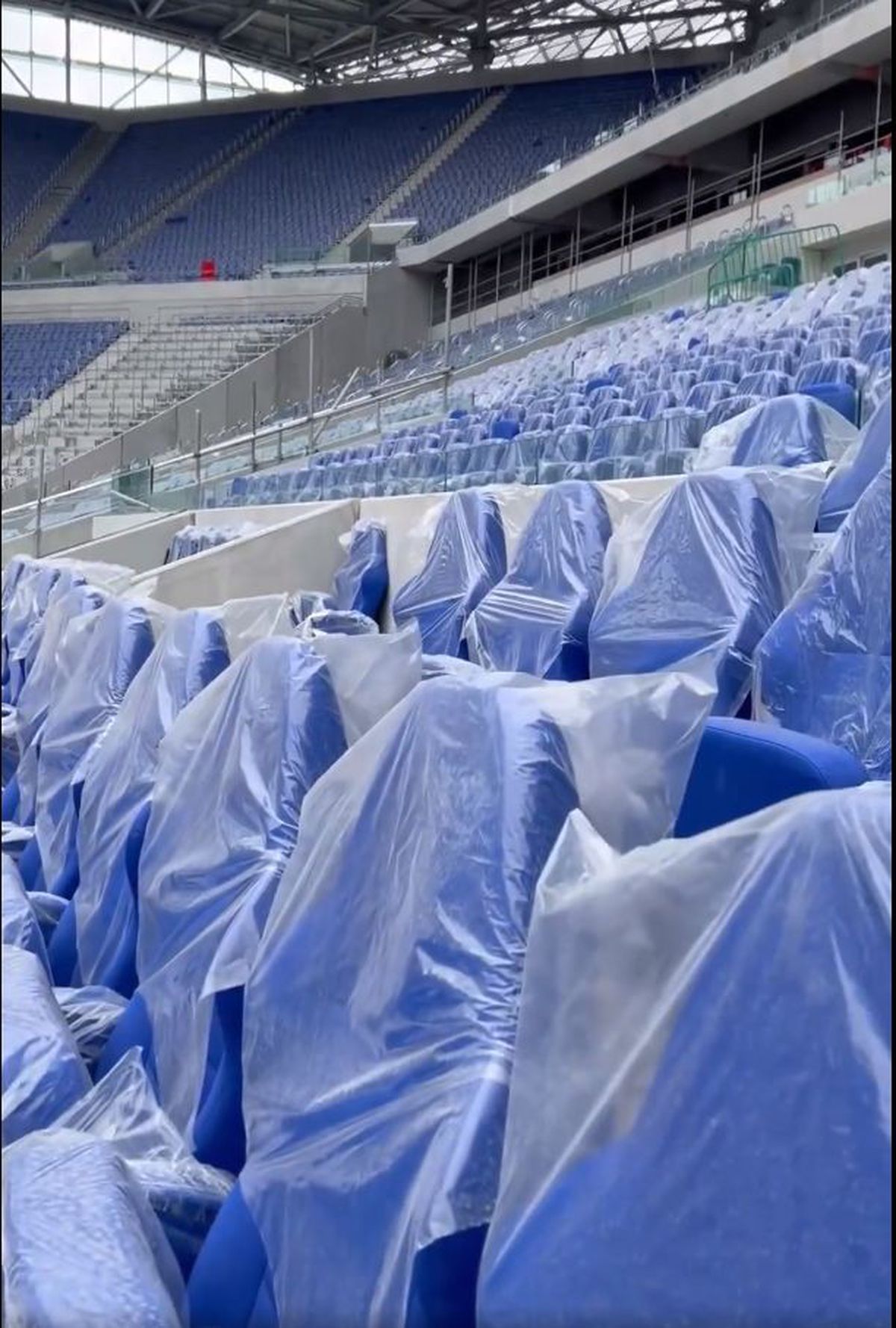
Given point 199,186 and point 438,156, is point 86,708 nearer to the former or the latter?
point 438,156

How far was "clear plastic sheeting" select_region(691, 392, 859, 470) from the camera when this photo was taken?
354 cm

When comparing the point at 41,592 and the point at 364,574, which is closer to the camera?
the point at 364,574

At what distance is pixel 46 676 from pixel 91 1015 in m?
1.99

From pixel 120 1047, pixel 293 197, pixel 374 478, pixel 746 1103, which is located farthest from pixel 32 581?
pixel 293 197

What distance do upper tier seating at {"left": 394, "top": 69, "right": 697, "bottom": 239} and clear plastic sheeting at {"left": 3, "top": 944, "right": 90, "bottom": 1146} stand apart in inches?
812

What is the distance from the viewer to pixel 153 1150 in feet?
5.23

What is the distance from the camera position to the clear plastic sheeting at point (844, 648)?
187cm

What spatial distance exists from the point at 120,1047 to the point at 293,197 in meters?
23.4

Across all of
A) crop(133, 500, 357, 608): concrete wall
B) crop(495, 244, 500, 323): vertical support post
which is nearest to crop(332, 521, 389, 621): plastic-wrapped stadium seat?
crop(133, 500, 357, 608): concrete wall

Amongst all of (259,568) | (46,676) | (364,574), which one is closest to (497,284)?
(259,568)

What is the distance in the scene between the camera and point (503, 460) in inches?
228

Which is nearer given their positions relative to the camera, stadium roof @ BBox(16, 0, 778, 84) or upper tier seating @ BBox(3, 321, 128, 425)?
upper tier seating @ BBox(3, 321, 128, 425)

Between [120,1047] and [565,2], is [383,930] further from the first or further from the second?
[565,2]

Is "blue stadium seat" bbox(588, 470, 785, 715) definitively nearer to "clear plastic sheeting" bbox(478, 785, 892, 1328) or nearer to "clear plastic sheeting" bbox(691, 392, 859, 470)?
"clear plastic sheeting" bbox(691, 392, 859, 470)
